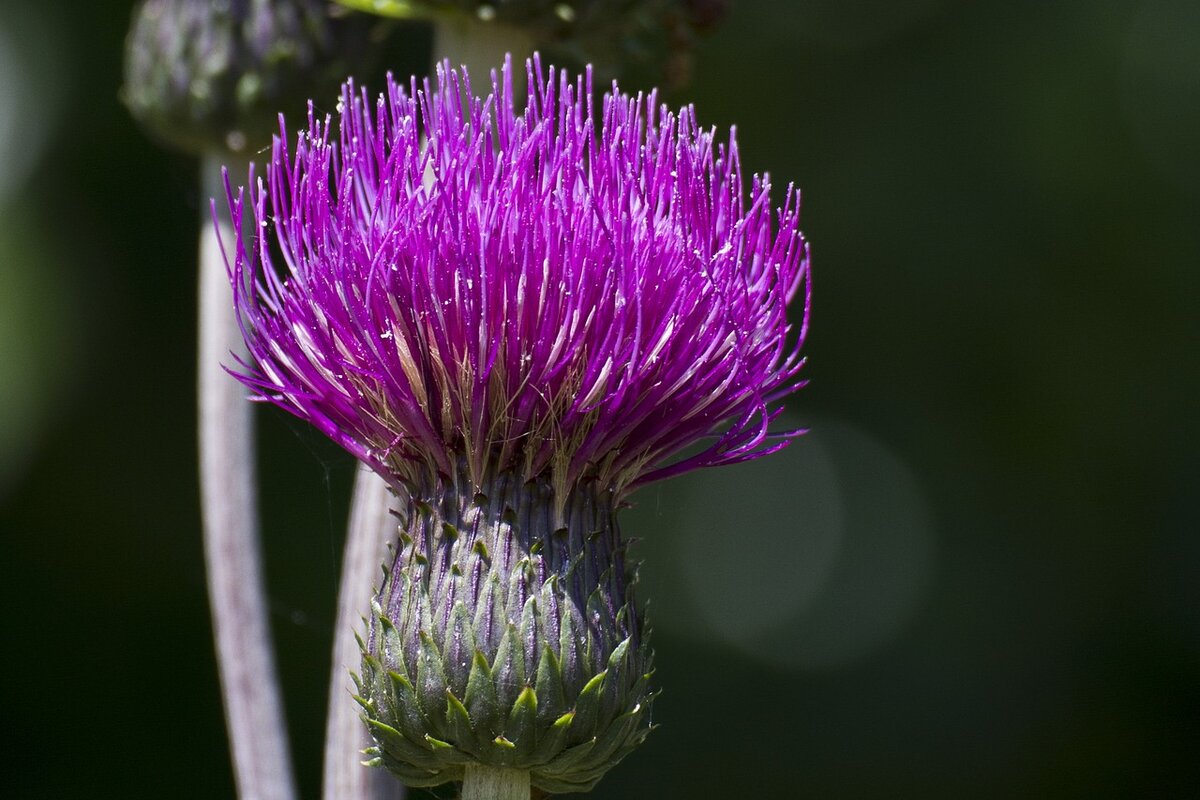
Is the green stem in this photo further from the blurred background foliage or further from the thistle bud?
the blurred background foliage

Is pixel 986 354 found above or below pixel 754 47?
below

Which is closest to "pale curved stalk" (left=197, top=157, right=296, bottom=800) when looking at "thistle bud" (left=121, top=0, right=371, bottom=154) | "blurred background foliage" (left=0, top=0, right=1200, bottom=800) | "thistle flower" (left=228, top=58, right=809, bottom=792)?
"thistle bud" (left=121, top=0, right=371, bottom=154)

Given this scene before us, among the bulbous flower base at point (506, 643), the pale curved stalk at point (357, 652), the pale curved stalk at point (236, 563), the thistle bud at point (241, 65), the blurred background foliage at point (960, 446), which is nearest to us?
the bulbous flower base at point (506, 643)

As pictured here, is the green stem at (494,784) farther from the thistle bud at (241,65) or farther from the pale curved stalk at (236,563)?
the thistle bud at (241,65)

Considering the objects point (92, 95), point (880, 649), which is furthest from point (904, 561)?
point (92, 95)

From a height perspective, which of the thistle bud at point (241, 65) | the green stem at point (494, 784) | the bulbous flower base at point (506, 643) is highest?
the thistle bud at point (241, 65)

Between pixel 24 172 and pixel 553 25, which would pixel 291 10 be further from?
pixel 24 172

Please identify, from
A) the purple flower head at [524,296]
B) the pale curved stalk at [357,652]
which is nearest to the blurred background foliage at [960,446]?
the pale curved stalk at [357,652]
